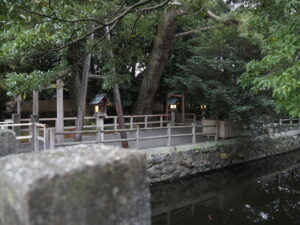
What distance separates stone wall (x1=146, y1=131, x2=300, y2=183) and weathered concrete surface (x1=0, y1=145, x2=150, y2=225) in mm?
6813

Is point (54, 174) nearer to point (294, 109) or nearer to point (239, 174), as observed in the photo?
point (294, 109)

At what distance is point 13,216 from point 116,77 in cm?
682

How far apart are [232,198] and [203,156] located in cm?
215

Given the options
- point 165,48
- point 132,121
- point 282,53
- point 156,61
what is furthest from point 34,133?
point 165,48

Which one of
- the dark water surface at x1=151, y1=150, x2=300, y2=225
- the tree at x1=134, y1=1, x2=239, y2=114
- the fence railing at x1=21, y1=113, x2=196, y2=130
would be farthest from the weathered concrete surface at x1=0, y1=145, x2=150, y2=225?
the tree at x1=134, y1=1, x2=239, y2=114

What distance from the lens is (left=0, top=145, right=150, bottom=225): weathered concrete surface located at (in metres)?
0.82

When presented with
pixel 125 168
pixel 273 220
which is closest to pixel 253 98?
pixel 273 220

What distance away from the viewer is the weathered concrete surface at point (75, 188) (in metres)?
0.82

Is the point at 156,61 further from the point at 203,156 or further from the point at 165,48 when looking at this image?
the point at 203,156

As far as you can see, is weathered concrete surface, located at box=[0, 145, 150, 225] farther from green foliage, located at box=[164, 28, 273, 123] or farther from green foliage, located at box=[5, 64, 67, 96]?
green foliage, located at box=[164, 28, 273, 123]

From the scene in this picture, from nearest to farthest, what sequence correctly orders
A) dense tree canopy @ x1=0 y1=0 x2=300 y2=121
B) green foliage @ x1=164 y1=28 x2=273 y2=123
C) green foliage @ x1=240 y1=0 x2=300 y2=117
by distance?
green foliage @ x1=240 y1=0 x2=300 y2=117 → dense tree canopy @ x1=0 y1=0 x2=300 y2=121 → green foliage @ x1=164 y1=28 x2=273 y2=123

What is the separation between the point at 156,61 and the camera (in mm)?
13250

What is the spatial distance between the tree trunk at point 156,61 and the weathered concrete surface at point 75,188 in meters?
11.9

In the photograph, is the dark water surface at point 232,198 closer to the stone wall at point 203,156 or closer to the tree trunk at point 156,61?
the stone wall at point 203,156
